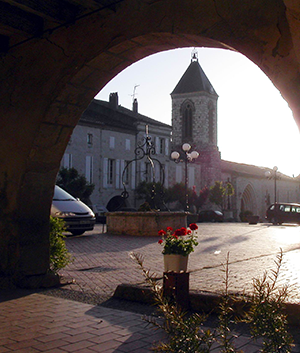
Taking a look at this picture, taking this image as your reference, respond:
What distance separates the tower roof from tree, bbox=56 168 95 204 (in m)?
28.2

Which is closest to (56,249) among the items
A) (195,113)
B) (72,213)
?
(72,213)

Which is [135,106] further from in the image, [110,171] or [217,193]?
[217,193]

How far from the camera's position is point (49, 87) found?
5.76 meters

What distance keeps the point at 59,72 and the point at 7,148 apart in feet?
4.04

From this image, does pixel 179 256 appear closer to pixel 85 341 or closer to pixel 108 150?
pixel 85 341

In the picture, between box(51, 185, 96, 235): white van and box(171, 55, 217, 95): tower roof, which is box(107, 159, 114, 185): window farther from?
box(51, 185, 96, 235): white van

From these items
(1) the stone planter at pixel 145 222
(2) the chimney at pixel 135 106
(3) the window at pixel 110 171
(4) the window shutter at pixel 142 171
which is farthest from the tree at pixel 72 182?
(1) the stone planter at pixel 145 222

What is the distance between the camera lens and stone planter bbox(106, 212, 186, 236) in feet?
48.4

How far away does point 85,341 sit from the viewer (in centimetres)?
362

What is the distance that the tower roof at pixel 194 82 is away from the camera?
59.5 metres

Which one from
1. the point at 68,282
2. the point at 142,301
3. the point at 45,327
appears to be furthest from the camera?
the point at 68,282

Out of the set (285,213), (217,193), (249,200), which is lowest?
(285,213)

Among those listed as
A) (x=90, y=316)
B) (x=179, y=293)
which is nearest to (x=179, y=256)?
(x=179, y=293)

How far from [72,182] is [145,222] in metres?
20.8
